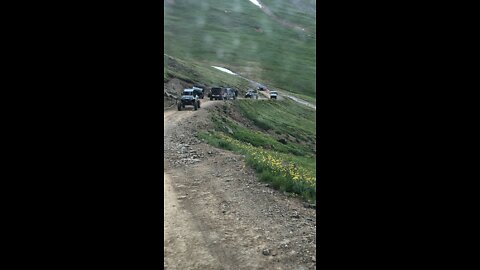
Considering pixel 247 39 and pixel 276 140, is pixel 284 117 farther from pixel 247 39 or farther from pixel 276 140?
pixel 247 39

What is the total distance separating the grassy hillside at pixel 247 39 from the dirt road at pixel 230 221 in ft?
145

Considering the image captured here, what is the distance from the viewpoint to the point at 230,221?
956cm

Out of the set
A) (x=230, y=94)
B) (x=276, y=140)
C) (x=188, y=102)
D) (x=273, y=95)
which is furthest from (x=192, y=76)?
(x=276, y=140)

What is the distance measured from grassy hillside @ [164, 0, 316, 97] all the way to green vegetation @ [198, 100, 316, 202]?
21.1 metres

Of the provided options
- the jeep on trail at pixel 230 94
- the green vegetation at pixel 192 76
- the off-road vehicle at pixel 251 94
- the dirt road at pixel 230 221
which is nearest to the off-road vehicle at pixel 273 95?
the off-road vehicle at pixel 251 94

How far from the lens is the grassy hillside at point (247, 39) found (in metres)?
64.5

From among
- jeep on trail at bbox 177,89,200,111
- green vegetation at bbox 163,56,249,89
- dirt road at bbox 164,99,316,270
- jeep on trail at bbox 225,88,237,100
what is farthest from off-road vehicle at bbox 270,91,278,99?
dirt road at bbox 164,99,316,270

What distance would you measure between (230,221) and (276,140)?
1629 centimetres

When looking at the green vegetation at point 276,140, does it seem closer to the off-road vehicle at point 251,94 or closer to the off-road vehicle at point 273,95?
the off-road vehicle at point 273,95
